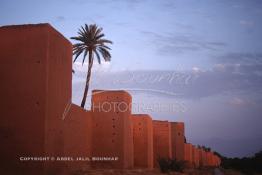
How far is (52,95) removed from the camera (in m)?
11.6

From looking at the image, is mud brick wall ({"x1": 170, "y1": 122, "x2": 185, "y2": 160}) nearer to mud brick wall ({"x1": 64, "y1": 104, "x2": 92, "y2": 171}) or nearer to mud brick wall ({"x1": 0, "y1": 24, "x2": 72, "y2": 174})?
mud brick wall ({"x1": 64, "y1": 104, "x2": 92, "y2": 171})

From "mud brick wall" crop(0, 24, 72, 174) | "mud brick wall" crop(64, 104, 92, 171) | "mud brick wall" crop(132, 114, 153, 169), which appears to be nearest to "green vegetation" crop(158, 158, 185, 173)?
"mud brick wall" crop(132, 114, 153, 169)

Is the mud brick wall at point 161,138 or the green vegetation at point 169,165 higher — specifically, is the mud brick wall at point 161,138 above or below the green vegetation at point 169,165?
above

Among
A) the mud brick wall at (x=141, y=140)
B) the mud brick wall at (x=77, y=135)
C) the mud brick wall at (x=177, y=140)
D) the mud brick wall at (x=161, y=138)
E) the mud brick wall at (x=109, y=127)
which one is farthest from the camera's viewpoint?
the mud brick wall at (x=177, y=140)

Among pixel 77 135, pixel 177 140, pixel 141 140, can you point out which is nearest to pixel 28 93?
pixel 77 135

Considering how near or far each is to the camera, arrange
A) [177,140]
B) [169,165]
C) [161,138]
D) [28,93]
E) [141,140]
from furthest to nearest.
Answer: [177,140] < [161,138] < [141,140] < [169,165] < [28,93]

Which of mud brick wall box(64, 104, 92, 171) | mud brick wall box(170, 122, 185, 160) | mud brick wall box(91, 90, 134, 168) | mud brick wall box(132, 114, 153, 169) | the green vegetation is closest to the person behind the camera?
mud brick wall box(64, 104, 92, 171)

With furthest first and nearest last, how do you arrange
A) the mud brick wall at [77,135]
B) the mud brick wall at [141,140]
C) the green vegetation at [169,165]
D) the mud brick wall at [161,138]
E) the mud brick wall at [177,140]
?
the mud brick wall at [177,140]
the mud brick wall at [161,138]
the mud brick wall at [141,140]
the green vegetation at [169,165]
the mud brick wall at [77,135]

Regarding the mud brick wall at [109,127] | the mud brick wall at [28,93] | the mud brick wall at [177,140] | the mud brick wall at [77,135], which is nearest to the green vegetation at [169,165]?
the mud brick wall at [109,127]

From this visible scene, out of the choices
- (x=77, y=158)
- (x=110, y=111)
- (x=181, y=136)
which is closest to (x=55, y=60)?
(x=77, y=158)

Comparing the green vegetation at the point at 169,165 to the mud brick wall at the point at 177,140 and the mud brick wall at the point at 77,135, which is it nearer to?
the mud brick wall at the point at 77,135

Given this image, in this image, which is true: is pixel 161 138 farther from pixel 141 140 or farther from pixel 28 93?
pixel 28 93

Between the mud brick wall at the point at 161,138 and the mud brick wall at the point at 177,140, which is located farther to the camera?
the mud brick wall at the point at 177,140

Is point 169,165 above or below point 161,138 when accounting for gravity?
below
